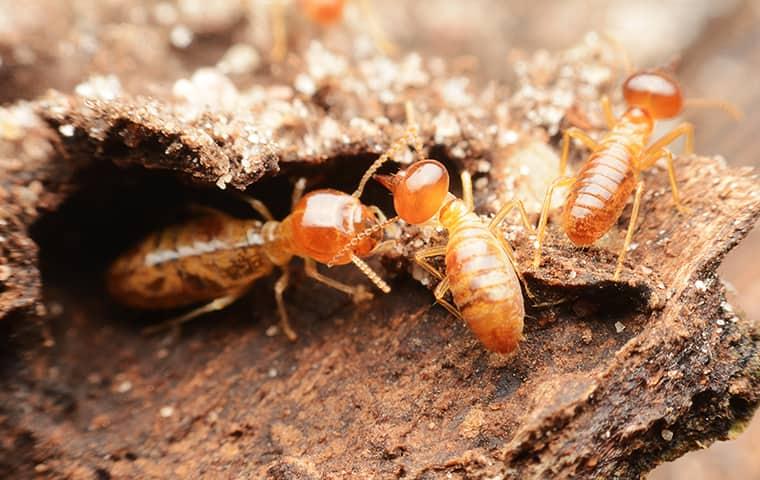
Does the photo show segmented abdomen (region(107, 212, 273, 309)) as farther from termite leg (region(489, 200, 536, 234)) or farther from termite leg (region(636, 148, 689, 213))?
termite leg (region(636, 148, 689, 213))

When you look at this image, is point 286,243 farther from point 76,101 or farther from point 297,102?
point 76,101

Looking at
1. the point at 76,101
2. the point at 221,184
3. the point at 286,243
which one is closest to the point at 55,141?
the point at 76,101

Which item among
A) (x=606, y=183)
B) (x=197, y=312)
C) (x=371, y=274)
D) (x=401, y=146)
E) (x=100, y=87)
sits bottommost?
(x=197, y=312)

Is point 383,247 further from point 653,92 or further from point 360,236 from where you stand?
point 653,92

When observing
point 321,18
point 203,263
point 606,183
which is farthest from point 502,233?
point 321,18

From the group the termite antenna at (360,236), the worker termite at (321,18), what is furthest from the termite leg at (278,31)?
the termite antenna at (360,236)
